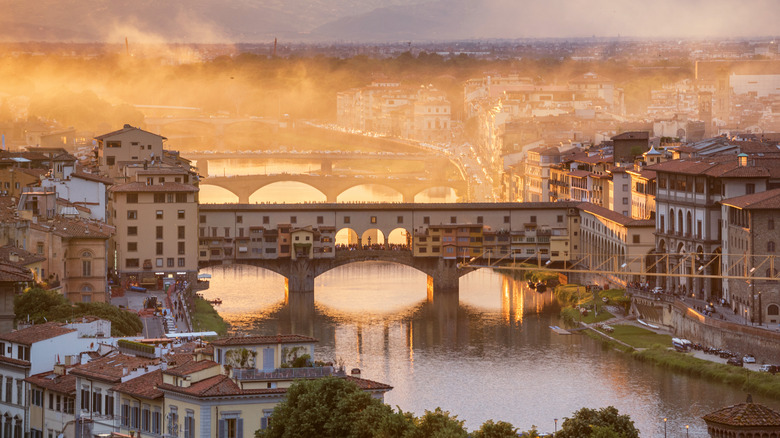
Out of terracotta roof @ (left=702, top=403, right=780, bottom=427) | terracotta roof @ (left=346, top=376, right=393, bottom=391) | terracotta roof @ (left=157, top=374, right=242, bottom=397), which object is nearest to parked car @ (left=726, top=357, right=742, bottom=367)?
terracotta roof @ (left=346, top=376, right=393, bottom=391)

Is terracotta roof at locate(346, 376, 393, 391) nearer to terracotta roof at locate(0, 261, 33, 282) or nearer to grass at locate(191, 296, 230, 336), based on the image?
terracotta roof at locate(0, 261, 33, 282)

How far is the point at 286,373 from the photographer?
1927 centimetres

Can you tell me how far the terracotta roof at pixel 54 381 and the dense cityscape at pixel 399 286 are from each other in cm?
4

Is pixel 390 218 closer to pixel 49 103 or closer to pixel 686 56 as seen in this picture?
pixel 49 103

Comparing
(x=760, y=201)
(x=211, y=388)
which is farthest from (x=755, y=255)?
(x=211, y=388)

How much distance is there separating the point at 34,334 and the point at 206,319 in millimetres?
14524

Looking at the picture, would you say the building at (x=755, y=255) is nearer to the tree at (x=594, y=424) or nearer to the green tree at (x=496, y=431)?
the tree at (x=594, y=424)

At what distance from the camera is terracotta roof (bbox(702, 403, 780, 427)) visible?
1273 centimetres

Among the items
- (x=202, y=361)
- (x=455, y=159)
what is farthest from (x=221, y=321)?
(x=455, y=159)

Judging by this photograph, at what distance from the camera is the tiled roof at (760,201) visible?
34406 mm

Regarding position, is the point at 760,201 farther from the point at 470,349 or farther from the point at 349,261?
the point at 349,261

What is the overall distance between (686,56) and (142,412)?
4718 inches

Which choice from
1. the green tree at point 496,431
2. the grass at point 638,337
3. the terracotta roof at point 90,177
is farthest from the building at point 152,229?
the green tree at point 496,431

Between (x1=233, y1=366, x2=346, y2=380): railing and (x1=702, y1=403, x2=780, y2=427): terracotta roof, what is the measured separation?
689cm
